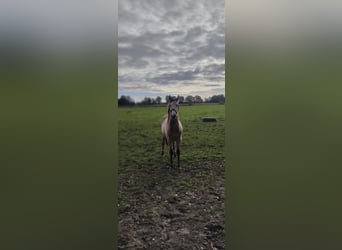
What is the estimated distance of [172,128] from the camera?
3.00m

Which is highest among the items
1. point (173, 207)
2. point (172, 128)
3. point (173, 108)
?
point (173, 108)

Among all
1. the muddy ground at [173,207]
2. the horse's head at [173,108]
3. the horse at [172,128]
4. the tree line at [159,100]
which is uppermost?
the tree line at [159,100]

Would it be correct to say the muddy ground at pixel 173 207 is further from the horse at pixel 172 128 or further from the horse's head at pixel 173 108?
the horse's head at pixel 173 108

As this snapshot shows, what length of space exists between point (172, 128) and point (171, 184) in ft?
1.68

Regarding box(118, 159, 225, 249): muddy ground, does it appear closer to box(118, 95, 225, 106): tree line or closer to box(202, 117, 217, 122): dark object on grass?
box(202, 117, 217, 122): dark object on grass

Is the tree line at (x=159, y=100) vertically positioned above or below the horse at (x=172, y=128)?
above

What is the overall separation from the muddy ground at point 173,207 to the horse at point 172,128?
184 mm

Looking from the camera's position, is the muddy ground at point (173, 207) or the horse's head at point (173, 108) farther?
the horse's head at point (173, 108)

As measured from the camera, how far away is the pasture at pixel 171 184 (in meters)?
2.86

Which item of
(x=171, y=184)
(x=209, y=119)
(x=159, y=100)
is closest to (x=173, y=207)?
(x=171, y=184)

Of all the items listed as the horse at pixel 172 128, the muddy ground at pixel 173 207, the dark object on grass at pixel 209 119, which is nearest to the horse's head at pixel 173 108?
the horse at pixel 172 128

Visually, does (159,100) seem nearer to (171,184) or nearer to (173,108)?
(173,108)
